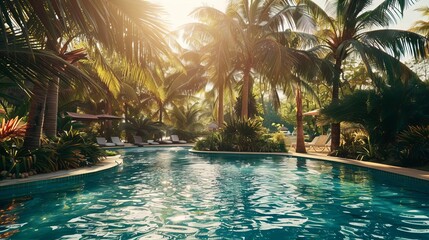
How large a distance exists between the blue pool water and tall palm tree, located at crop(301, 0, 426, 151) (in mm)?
6733

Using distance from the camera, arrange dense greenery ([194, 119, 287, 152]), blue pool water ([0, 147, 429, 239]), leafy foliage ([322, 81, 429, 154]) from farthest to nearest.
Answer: dense greenery ([194, 119, 287, 152])
leafy foliage ([322, 81, 429, 154])
blue pool water ([0, 147, 429, 239])

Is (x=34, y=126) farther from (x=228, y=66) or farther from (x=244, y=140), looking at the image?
(x=244, y=140)

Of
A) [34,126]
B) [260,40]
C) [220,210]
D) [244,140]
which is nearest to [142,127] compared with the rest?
[244,140]

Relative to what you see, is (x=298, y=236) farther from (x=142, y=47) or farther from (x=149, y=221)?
(x=142, y=47)

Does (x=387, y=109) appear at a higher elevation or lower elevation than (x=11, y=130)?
higher

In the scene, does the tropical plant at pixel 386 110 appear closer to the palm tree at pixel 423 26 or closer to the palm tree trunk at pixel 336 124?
the palm tree trunk at pixel 336 124

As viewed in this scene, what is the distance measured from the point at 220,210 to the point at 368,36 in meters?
12.4

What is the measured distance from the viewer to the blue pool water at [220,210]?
15.0 ft

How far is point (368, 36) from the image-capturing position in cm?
1447

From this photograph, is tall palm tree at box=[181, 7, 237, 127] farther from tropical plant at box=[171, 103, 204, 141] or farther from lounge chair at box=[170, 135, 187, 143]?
tropical plant at box=[171, 103, 204, 141]

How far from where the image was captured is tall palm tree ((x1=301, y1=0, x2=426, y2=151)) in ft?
44.7

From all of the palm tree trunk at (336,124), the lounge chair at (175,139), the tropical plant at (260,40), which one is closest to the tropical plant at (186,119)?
the lounge chair at (175,139)

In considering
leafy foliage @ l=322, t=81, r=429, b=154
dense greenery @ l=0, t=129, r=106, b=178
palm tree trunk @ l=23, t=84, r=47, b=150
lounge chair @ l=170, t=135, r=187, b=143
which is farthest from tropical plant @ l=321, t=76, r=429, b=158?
lounge chair @ l=170, t=135, r=187, b=143

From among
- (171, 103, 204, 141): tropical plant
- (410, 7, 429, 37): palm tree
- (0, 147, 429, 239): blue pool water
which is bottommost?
(0, 147, 429, 239): blue pool water
